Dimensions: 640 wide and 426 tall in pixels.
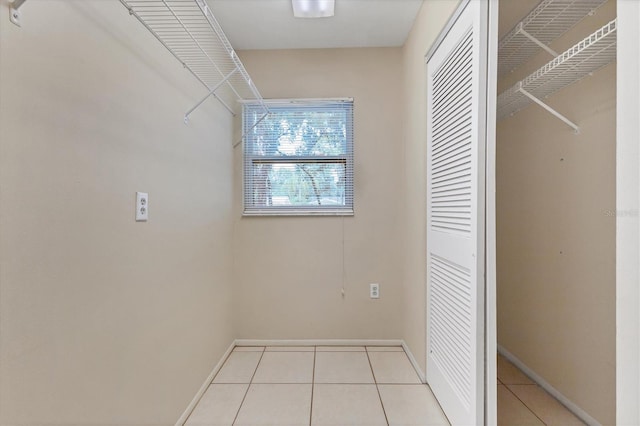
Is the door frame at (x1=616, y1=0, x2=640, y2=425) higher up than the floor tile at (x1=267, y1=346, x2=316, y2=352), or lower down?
higher up

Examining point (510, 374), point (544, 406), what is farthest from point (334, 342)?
point (544, 406)

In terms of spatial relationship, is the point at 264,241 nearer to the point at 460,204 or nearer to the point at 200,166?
the point at 200,166

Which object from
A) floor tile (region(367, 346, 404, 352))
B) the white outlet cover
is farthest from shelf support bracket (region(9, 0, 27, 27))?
floor tile (region(367, 346, 404, 352))

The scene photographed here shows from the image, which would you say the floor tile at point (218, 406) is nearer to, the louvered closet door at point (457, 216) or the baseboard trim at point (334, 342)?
the baseboard trim at point (334, 342)

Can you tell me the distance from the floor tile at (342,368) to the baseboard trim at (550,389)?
0.98 m

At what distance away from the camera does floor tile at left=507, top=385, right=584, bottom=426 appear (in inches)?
54.9

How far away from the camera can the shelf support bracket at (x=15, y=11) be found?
727 mm

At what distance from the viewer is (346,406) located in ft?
5.56

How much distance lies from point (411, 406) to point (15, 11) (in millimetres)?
2293

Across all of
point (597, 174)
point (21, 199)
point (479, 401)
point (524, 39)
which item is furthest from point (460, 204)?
point (21, 199)

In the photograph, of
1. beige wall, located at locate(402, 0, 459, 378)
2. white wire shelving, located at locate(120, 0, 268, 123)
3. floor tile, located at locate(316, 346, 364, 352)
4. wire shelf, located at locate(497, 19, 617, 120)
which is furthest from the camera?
floor tile, located at locate(316, 346, 364, 352)

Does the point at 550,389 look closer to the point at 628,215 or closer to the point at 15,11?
the point at 628,215

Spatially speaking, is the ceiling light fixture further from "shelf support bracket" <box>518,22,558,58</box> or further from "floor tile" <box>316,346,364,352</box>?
"floor tile" <box>316,346,364,352</box>

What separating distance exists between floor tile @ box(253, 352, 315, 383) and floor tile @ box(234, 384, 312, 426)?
0.07 metres
